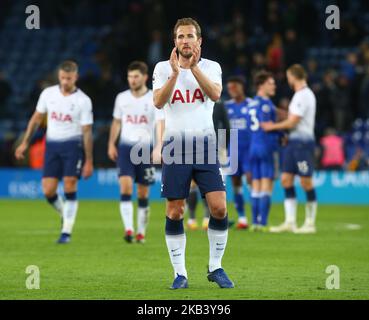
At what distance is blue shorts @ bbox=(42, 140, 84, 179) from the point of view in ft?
50.4

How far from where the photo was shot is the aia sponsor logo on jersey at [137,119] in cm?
1554

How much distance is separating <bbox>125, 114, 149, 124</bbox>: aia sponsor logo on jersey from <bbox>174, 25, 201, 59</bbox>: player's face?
569cm

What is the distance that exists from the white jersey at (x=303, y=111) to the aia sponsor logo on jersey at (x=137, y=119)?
307 centimetres

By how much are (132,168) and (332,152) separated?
460 inches

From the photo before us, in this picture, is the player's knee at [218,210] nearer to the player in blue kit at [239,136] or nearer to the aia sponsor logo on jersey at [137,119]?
the aia sponsor logo on jersey at [137,119]

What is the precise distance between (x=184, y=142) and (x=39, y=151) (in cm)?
1736

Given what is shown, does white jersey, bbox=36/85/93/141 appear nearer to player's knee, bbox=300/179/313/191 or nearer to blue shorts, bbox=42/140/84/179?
blue shorts, bbox=42/140/84/179

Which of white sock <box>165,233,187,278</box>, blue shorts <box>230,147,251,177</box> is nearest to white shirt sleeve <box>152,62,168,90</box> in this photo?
white sock <box>165,233,187,278</box>

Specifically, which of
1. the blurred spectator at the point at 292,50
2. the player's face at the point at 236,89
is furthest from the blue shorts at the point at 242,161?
the blurred spectator at the point at 292,50

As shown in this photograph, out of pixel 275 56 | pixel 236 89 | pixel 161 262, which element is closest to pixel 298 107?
pixel 236 89

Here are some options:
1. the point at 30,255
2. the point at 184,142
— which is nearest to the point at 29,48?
the point at 30,255

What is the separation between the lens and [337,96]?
2688 cm

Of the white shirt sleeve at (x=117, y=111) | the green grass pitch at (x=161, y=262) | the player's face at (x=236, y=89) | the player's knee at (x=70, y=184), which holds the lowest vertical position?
the green grass pitch at (x=161, y=262)

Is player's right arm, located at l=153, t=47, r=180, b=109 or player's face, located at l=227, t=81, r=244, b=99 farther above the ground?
player's face, located at l=227, t=81, r=244, b=99
